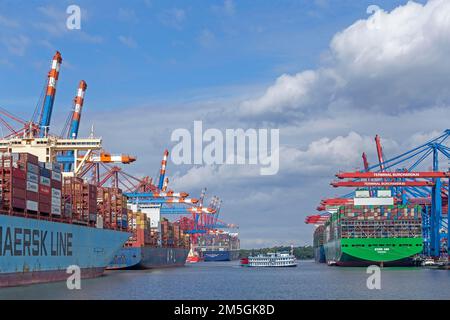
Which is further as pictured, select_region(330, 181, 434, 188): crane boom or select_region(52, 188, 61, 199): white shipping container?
select_region(330, 181, 434, 188): crane boom

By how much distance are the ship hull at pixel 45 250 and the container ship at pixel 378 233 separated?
42976mm

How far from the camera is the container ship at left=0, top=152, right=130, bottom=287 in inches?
2021

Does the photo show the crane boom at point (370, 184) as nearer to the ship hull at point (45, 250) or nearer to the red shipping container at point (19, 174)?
the ship hull at point (45, 250)

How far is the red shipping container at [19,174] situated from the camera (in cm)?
5212

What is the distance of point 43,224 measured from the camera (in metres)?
56.4

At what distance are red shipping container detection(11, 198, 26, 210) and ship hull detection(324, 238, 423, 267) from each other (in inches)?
2388

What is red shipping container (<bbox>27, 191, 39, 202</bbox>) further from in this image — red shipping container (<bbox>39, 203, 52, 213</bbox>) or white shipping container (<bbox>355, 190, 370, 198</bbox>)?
white shipping container (<bbox>355, 190, 370, 198</bbox>)

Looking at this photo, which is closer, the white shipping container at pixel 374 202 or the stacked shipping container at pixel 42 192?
the stacked shipping container at pixel 42 192

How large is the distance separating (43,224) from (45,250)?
7.18 feet

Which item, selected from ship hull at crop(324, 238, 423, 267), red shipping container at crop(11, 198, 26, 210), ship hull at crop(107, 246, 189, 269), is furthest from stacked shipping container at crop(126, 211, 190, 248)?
red shipping container at crop(11, 198, 26, 210)

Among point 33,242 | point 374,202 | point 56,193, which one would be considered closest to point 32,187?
point 33,242

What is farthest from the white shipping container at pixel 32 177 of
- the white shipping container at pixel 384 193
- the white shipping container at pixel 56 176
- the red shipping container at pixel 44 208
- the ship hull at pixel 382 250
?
the white shipping container at pixel 384 193

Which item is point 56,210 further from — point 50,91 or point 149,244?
point 149,244
